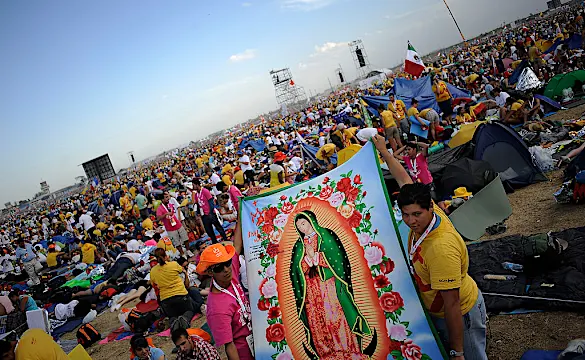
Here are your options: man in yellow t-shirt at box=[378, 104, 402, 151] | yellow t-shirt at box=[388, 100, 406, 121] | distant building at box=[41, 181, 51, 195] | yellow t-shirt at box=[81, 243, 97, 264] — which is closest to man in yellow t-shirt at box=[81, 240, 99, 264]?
yellow t-shirt at box=[81, 243, 97, 264]

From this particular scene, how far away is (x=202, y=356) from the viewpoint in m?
3.15

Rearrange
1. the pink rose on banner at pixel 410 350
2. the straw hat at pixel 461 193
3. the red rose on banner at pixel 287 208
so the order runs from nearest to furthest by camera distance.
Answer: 1. the pink rose on banner at pixel 410 350
2. the red rose on banner at pixel 287 208
3. the straw hat at pixel 461 193

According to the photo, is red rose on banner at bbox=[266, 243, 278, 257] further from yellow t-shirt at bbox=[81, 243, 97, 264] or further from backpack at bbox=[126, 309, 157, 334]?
yellow t-shirt at bbox=[81, 243, 97, 264]

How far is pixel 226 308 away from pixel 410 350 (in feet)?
4.19

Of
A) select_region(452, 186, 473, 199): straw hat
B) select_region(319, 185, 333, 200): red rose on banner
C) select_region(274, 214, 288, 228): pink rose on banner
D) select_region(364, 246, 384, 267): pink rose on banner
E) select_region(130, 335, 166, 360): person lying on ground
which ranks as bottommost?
select_region(452, 186, 473, 199): straw hat

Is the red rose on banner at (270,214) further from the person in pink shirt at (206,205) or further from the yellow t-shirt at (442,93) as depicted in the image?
the yellow t-shirt at (442,93)

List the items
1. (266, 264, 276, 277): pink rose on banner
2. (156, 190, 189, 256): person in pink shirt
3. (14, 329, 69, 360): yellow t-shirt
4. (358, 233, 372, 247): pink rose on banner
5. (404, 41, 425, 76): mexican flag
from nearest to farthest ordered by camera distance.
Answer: (358, 233, 372, 247): pink rose on banner, (266, 264, 276, 277): pink rose on banner, (14, 329, 69, 360): yellow t-shirt, (156, 190, 189, 256): person in pink shirt, (404, 41, 425, 76): mexican flag

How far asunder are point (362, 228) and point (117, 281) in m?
9.12

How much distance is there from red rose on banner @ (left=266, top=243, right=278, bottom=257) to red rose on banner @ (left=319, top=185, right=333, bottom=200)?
21.1 inches

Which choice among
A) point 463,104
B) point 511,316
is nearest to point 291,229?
point 511,316

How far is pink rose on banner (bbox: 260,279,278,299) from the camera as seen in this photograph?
9.36ft

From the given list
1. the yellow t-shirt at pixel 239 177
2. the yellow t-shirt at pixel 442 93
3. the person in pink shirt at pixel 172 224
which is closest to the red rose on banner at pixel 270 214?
the person in pink shirt at pixel 172 224

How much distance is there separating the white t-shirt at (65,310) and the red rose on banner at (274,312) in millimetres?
7882

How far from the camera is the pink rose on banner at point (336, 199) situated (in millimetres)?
2836
